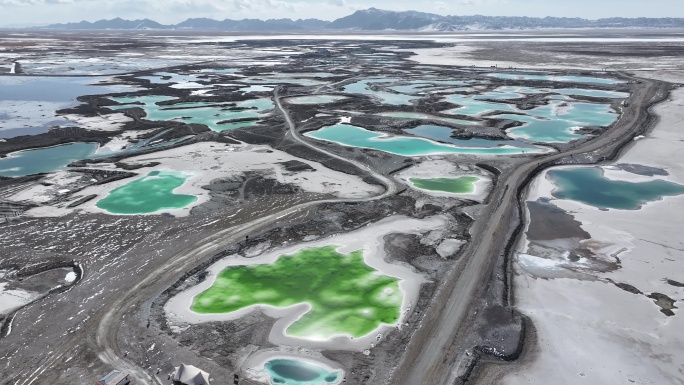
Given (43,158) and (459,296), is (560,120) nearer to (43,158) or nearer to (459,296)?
(459,296)

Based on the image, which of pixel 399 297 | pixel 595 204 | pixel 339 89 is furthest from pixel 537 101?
pixel 399 297

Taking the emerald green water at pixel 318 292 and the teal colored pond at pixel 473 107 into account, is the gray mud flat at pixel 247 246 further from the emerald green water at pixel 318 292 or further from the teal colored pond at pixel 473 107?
the teal colored pond at pixel 473 107

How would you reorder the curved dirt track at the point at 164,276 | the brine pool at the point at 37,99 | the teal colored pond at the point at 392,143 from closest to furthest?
the curved dirt track at the point at 164,276, the teal colored pond at the point at 392,143, the brine pool at the point at 37,99

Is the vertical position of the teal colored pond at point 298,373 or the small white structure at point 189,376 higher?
the small white structure at point 189,376

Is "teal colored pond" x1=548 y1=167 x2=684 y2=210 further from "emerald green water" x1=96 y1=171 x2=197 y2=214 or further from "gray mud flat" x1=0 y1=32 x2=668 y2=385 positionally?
"emerald green water" x1=96 y1=171 x2=197 y2=214

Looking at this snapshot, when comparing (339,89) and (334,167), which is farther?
(339,89)

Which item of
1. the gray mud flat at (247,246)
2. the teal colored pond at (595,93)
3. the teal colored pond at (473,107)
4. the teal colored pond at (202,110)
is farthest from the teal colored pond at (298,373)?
the teal colored pond at (595,93)

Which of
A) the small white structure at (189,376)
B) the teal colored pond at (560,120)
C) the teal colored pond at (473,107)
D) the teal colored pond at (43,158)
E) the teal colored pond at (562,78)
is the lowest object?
the small white structure at (189,376)

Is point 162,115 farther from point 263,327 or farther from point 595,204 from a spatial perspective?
point 595,204
